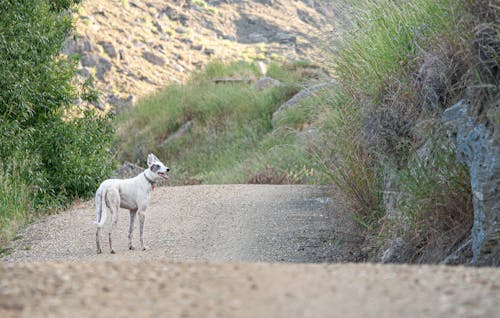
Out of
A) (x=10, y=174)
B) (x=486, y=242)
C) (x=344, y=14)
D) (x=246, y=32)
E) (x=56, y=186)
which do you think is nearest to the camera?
(x=486, y=242)

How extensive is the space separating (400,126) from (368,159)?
693 mm

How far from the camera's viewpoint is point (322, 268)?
464cm

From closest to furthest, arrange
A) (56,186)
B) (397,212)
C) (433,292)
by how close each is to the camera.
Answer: (433,292), (397,212), (56,186)

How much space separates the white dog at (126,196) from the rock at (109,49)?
24.9m

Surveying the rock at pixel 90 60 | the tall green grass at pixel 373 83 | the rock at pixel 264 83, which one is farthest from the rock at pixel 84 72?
the tall green grass at pixel 373 83

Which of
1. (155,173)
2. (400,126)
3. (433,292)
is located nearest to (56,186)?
(155,173)

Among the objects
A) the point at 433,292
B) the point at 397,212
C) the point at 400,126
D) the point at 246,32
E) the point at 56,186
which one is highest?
the point at 433,292

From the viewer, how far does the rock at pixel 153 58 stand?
3544 cm

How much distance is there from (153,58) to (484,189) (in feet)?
102

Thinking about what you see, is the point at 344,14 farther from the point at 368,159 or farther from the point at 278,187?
the point at 278,187

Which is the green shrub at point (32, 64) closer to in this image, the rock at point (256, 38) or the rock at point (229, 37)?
the rock at point (256, 38)

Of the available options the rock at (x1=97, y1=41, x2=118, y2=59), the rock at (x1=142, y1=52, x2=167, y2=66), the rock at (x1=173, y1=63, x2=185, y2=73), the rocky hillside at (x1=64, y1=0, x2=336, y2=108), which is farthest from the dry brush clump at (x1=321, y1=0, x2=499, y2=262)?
the rock at (x1=142, y1=52, x2=167, y2=66)

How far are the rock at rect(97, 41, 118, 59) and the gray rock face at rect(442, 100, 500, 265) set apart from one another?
28924 mm

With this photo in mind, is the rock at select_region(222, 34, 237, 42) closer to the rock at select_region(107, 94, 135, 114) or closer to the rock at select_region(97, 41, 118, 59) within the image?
the rock at select_region(97, 41, 118, 59)
